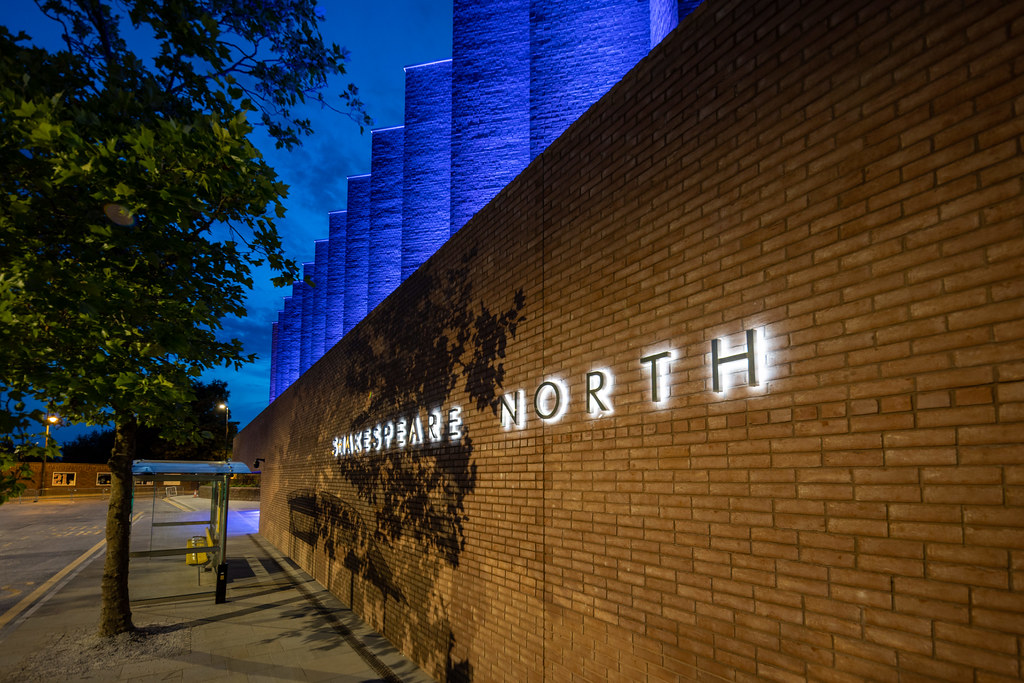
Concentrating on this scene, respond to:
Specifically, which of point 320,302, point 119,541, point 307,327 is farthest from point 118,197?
point 307,327

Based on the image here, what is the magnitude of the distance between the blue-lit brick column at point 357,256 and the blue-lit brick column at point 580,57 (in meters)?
13.8

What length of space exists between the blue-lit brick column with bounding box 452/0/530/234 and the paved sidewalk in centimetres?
829

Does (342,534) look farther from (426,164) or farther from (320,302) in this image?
(320,302)

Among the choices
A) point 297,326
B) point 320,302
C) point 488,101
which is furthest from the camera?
point 297,326

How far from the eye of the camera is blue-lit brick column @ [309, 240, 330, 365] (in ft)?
100

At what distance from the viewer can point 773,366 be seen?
10.3ft

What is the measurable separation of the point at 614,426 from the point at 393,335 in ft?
20.0

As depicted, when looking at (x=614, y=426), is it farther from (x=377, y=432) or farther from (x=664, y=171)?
(x=377, y=432)

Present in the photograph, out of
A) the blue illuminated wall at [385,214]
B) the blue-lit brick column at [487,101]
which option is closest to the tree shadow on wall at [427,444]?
the blue-lit brick column at [487,101]

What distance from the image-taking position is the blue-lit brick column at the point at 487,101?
1312 cm

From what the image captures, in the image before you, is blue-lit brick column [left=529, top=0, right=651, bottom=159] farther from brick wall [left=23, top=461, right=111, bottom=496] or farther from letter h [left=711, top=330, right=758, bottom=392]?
brick wall [left=23, top=461, right=111, bottom=496]

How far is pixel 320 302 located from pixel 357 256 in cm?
808

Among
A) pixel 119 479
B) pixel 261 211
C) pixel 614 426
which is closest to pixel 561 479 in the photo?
pixel 614 426

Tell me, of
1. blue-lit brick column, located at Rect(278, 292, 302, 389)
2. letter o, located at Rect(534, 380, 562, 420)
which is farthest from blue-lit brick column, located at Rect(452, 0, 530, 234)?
blue-lit brick column, located at Rect(278, 292, 302, 389)
